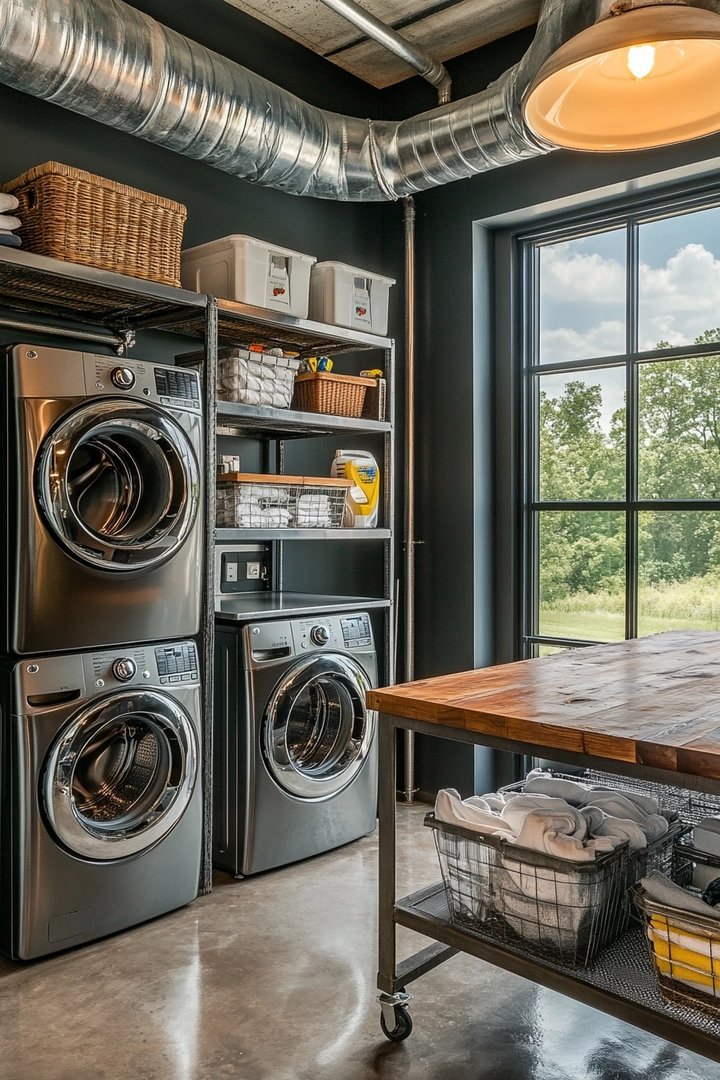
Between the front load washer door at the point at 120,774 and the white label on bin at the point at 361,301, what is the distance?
1.74 meters

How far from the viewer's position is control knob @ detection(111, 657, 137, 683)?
8.68ft

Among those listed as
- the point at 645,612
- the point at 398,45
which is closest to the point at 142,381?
the point at 398,45

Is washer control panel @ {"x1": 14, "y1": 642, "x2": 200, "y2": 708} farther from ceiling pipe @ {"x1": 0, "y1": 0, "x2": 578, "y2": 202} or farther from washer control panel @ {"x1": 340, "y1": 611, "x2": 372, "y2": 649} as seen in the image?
ceiling pipe @ {"x1": 0, "y1": 0, "x2": 578, "y2": 202}

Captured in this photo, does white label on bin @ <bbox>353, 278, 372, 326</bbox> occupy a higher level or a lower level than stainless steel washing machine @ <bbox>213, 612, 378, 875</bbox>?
higher

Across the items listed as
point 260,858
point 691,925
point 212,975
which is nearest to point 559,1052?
point 691,925

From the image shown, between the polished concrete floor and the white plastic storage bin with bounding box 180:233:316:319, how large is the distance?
2.12 m

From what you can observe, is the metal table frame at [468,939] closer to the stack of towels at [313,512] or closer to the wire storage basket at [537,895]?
the wire storage basket at [537,895]

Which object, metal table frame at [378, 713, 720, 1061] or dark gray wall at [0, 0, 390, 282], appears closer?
metal table frame at [378, 713, 720, 1061]

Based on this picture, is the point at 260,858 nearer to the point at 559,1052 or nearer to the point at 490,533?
the point at 559,1052

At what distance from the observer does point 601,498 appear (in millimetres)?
3742

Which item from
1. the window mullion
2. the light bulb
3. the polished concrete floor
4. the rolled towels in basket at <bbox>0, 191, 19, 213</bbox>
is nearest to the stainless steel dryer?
the rolled towels in basket at <bbox>0, 191, 19, 213</bbox>

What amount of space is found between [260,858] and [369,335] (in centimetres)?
206

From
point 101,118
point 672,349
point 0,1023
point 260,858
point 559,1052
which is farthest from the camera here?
point 672,349

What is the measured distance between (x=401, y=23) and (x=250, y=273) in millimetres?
1374
